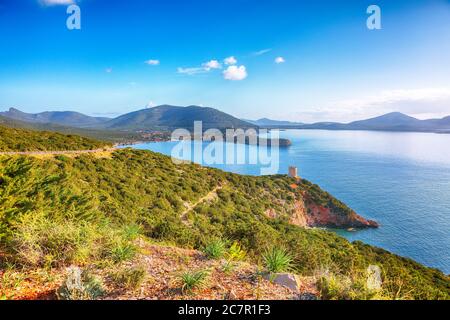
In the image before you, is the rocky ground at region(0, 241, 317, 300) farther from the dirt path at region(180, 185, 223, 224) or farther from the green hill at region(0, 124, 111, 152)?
the green hill at region(0, 124, 111, 152)

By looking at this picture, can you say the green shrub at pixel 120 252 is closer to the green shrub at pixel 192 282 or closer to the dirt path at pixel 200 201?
the green shrub at pixel 192 282

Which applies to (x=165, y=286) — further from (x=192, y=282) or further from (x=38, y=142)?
(x=38, y=142)

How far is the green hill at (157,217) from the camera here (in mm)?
4676

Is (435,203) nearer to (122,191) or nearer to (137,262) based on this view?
(122,191)

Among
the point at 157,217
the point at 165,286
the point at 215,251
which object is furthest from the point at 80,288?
the point at 157,217

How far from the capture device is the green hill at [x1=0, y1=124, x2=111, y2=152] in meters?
22.0

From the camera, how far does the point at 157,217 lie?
15.9 metres

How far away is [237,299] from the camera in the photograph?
3.73m

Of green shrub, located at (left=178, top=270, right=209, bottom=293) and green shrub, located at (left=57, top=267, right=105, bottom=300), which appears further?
green shrub, located at (left=178, top=270, right=209, bottom=293)

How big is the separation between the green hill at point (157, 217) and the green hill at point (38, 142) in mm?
3596

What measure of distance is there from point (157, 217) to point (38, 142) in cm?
1769

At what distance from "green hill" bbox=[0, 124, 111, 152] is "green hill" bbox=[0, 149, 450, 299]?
3.60m

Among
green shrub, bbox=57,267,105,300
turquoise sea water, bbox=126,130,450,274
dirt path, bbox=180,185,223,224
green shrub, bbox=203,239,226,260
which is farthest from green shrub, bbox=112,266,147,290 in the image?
turquoise sea water, bbox=126,130,450,274
